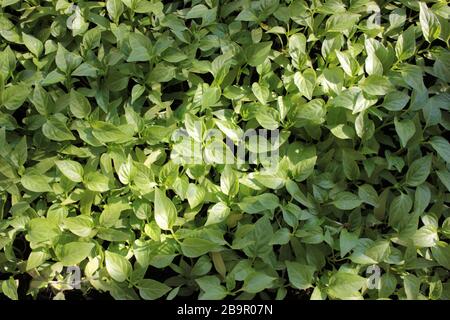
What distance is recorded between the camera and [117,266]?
125cm

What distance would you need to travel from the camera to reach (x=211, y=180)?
4.54 feet

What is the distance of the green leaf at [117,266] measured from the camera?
1.24 metres

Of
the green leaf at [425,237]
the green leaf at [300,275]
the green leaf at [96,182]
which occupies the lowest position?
the green leaf at [300,275]

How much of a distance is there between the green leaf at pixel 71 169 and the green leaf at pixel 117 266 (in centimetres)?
21

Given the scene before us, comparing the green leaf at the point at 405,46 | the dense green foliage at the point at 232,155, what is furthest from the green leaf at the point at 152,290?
the green leaf at the point at 405,46

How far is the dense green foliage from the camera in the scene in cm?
127

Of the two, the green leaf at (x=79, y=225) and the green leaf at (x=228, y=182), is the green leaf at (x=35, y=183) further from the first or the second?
the green leaf at (x=228, y=182)

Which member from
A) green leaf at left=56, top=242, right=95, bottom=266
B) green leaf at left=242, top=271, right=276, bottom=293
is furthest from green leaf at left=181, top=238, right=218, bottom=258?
green leaf at left=56, top=242, right=95, bottom=266

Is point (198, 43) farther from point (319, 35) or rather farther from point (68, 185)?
point (68, 185)

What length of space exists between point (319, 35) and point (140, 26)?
508 millimetres

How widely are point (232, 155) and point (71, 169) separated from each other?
399mm

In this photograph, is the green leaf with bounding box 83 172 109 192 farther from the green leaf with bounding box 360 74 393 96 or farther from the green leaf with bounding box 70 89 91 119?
the green leaf with bounding box 360 74 393 96
